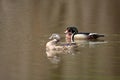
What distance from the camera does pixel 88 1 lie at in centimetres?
4069

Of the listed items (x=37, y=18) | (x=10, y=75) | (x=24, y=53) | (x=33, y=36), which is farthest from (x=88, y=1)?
(x=10, y=75)

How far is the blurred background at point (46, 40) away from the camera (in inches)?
A: 608

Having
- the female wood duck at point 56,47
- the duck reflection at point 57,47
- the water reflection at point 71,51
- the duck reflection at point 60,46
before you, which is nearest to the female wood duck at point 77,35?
the water reflection at point 71,51

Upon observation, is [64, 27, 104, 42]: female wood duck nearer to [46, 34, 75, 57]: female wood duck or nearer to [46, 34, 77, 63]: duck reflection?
[46, 34, 77, 63]: duck reflection

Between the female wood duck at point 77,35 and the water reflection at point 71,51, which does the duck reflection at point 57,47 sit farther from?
the female wood duck at point 77,35

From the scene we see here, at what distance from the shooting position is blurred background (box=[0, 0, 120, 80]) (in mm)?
15438

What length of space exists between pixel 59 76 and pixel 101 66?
171 cm

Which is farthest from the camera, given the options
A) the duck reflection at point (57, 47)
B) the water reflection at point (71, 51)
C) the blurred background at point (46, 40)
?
the duck reflection at point (57, 47)

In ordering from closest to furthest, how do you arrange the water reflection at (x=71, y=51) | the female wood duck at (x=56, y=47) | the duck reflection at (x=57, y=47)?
the water reflection at (x=71, y=51) < the duck reflection at (x=57, y=47) < the female wood duck at (x=56, y=47)

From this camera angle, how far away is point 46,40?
20.8 meters

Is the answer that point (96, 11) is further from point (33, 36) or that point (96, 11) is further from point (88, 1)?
point (33, 36)

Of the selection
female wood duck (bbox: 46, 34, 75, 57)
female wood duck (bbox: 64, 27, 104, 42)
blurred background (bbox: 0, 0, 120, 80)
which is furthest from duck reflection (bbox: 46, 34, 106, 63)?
female wood duck (bbox: 64, 27, 104, 42)

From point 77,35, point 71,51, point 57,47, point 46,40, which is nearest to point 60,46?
point 57,47

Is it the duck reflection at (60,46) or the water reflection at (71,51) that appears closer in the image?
the water reflection at (71,51)
